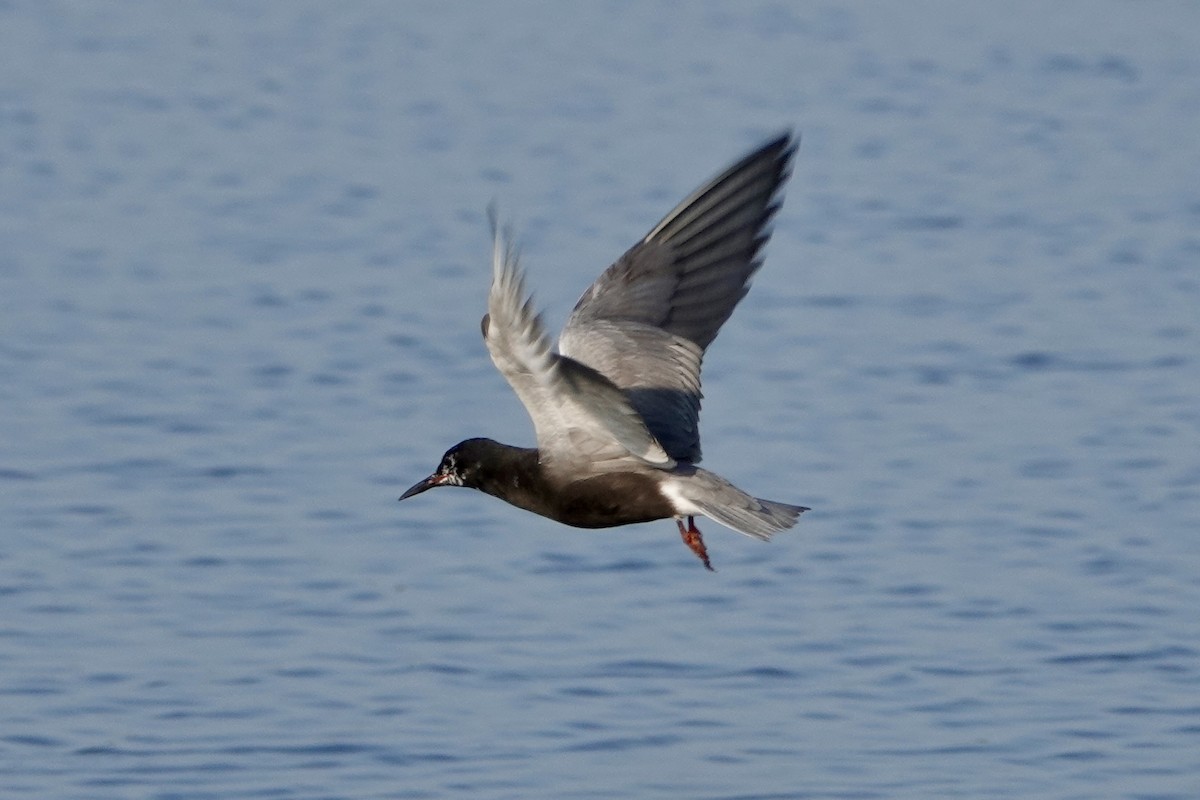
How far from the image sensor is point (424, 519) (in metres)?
10.5

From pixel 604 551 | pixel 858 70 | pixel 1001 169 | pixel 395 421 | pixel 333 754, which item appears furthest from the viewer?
pixel 858 70

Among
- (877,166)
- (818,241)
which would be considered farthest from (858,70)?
(818,241)

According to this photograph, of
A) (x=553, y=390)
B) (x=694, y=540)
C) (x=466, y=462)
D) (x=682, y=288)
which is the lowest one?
(x=694, y=540)

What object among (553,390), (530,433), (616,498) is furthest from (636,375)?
(530,433)

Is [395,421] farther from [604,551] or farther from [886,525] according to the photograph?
[886,525]

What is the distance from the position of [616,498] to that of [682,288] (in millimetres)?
1240

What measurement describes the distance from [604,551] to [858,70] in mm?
10267

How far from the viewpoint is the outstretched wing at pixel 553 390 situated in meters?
5.90

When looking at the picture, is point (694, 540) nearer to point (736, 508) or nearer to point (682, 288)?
point (736, 508)

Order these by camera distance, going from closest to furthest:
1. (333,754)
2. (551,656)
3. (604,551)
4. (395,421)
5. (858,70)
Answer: (333,754) < (551,656) < (604,551) < (395,421) < (858,70)

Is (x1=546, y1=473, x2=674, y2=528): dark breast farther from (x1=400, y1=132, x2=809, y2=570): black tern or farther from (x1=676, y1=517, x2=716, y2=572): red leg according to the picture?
(x1=676, y1=517, x2=716, y2=572): red leg

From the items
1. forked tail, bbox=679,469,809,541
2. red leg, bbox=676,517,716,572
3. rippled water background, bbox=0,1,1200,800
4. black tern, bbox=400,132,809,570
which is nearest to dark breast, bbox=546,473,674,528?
black tern, bbox=400,132,809,570

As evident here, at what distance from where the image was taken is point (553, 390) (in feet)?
21.1

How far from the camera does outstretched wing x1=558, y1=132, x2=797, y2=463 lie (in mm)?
7621
